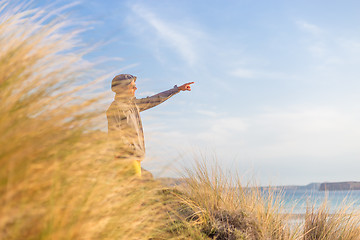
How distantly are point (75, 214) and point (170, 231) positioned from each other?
2.27m

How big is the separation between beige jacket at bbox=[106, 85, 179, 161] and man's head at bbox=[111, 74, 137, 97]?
4.1 inches

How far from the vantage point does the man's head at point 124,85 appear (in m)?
4.09

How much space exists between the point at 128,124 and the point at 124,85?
0.51 m

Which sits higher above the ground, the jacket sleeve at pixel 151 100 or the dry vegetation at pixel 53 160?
the jacket sleeve at pixel 151 100

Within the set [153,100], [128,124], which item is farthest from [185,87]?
[128,124]

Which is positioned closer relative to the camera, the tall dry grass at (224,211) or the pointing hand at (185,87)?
the tall dry grass at (224,211)

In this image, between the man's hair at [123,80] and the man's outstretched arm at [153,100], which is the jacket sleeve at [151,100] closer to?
the man's outstretched arm at [153,100]

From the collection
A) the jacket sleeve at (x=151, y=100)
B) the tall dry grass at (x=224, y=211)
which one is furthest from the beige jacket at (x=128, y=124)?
the tall dry grass at (x=224, y=211)

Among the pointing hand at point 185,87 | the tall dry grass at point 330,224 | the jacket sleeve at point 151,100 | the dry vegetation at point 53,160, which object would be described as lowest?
the tall dry grass at point 330,224

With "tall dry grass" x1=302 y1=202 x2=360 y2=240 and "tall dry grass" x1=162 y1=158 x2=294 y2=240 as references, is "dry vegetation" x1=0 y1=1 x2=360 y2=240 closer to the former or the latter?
"tall dry grass" x1=162 y1=158 x2=294 y2=240

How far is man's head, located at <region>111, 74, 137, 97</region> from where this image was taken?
409 centimetres

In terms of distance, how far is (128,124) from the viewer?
399 centimetres

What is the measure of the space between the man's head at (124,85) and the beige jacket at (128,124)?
0.10 meters

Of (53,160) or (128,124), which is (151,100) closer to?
(128,124)
